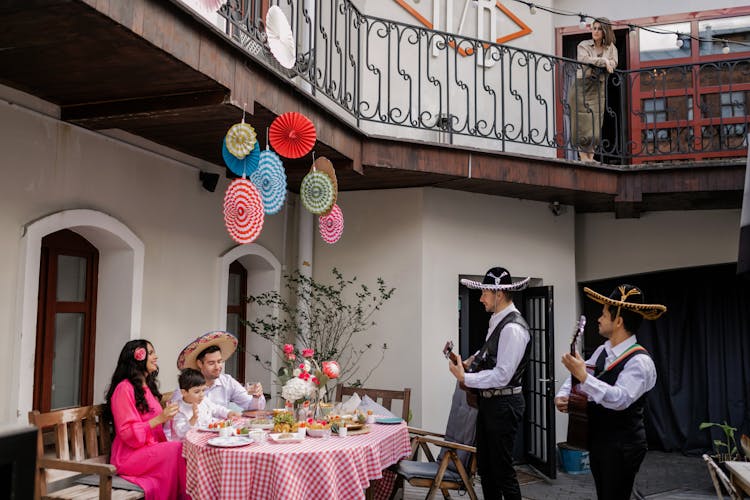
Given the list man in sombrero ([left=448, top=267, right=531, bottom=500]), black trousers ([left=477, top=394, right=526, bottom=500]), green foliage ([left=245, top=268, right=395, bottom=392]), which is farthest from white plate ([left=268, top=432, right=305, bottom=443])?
green foliage ([left=245, top=268, right=395, bottom=392])

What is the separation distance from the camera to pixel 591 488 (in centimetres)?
701

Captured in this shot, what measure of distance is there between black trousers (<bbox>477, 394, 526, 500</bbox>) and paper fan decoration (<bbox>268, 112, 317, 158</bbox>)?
7.50 feet

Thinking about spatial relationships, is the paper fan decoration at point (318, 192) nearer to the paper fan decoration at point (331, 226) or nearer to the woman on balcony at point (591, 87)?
the paper fan decoration at point (331, 226)

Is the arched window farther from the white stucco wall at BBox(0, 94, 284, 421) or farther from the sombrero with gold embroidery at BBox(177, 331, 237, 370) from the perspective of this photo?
the sombrero with gold embroidery at BBox(177, 331, 237, 370)

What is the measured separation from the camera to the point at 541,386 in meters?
7.64

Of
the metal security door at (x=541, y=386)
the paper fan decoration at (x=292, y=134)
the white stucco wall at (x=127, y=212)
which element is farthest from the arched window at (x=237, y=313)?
the metal security door at (x=541, y=386)

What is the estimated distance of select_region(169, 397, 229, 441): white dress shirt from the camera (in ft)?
15.3

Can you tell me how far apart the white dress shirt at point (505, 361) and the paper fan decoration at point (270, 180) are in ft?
6.17

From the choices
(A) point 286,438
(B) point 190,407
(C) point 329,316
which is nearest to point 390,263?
(C) point 329,316

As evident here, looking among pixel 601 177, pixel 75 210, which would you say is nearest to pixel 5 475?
pixel 75 210

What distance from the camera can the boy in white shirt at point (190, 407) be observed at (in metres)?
4.59

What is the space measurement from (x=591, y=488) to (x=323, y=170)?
4.58 metres

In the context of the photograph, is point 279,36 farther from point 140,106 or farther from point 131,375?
point 131,375

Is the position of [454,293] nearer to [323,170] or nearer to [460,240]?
[460,240]
